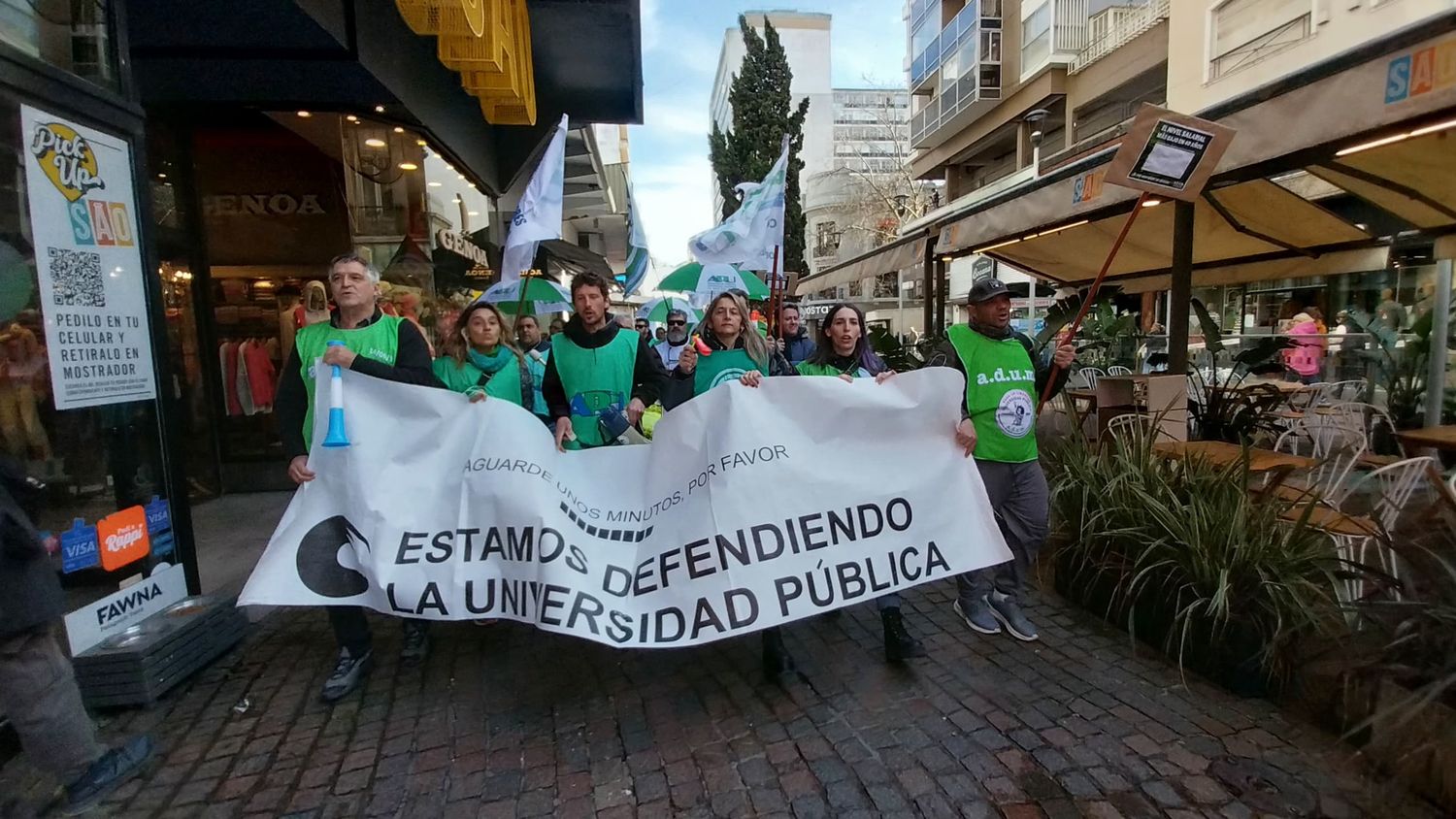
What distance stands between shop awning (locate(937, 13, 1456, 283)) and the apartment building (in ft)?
40.2

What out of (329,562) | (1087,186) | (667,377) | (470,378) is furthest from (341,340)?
(1087,186)

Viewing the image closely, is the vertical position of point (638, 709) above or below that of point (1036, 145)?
below

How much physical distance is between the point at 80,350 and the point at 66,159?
0.86 meters

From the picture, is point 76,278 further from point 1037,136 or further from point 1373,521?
point 1037,136

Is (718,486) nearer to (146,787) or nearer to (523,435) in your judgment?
(523,435)

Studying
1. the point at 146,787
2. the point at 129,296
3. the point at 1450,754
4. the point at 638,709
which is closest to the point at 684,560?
the point at 638,709

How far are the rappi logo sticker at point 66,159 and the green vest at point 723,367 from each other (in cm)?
297

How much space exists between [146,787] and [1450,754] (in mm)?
4319

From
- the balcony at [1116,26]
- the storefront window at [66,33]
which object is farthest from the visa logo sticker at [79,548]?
the balcony at [1116,26]

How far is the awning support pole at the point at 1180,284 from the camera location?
5410 mm

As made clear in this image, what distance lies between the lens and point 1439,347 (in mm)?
5742

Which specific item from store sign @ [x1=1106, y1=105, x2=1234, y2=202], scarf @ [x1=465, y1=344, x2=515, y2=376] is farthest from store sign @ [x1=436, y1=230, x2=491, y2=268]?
store sign @ [x1=1106, y1=105, x2=1234, y2=202]

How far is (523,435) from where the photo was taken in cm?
312

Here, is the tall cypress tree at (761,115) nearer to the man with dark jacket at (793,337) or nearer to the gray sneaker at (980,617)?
the man with dark jacket at (793,337)
